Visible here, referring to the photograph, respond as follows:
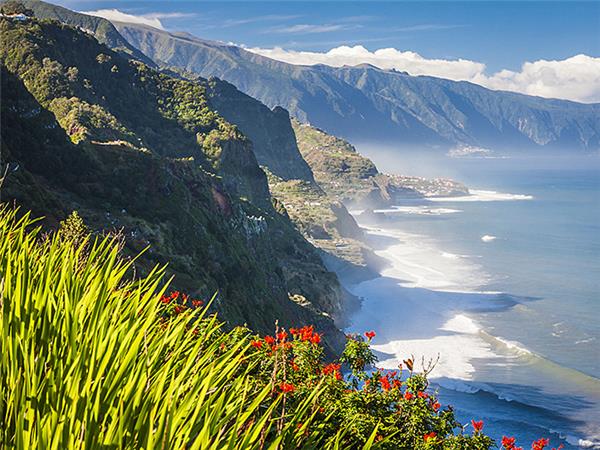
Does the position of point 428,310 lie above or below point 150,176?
below

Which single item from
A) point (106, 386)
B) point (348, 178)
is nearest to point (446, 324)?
point (106, 386)

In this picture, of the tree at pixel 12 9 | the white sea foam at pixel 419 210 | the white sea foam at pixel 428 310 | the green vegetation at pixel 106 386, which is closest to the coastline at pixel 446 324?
the white sea foam at pixel 428 310

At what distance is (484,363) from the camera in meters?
48.6

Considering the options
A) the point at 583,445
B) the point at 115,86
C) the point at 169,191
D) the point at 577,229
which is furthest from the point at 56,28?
the point at 577,229

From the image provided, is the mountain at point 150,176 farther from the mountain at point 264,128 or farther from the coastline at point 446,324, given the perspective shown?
the mountain at point 264,128

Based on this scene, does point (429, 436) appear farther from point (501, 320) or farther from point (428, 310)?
point (428, 310)

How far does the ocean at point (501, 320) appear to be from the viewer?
40.1m

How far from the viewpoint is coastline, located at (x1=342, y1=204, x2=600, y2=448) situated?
1661 inches

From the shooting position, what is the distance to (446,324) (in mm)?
60094

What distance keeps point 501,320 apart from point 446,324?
5934 millimetres

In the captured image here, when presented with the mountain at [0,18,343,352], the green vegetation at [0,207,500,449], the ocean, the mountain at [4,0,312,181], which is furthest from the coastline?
the mountain at [4,0,312,181]

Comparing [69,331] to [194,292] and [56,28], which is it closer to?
[194,292]

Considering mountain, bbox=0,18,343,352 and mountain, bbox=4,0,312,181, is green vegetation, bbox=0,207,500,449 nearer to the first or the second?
mountain, bbox=0,18,343,352

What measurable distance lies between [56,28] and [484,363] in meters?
57.4
